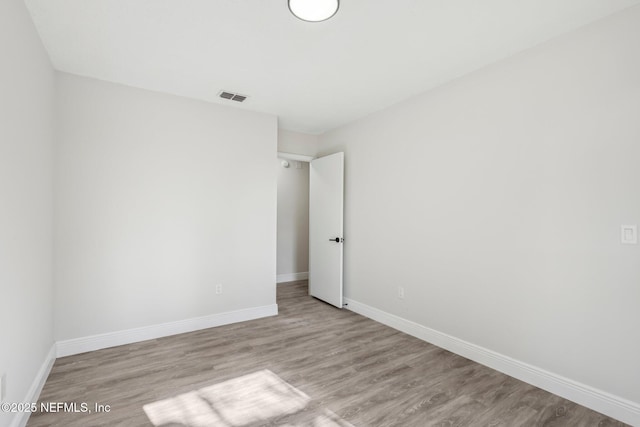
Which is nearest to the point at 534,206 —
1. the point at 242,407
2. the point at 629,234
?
Result: the point at 629,234

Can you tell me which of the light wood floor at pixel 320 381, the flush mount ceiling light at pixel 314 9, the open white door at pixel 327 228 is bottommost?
the light wood floor at pixel 320 381

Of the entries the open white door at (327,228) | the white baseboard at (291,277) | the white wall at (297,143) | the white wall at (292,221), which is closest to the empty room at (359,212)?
the open white door at (327,228)

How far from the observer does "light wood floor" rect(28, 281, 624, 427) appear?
6.23 feet

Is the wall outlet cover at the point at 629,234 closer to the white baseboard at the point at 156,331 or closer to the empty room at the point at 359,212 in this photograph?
the empty room at the point at 359,212

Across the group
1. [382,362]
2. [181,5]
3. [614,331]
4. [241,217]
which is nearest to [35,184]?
[181,5]

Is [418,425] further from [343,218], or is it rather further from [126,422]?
[343,218]

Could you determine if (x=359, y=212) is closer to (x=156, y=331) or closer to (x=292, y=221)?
(x=292, y=221)

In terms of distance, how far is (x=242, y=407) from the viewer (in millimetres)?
2016

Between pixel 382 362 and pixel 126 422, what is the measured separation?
6.32 feet

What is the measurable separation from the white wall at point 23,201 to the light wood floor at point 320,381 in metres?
0.44

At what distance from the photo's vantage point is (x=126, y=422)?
184 centimetres

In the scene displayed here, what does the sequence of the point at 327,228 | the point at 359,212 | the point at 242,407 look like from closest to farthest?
1. the point at 242,407
2. the point at 359,212
3. the point at 327,228

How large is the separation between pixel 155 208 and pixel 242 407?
2156mm

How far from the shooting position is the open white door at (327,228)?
13.7 ft
